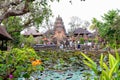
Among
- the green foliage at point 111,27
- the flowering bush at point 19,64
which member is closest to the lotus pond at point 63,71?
the flowering bush at point 19,64

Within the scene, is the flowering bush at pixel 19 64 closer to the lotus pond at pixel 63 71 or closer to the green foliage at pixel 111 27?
the lotus pond at pixel 63 71

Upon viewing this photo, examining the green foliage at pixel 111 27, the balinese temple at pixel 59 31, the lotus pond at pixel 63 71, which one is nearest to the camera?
the lotus pond at pixel 63 71

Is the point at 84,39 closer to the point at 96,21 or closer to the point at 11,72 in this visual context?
the point at 96,21

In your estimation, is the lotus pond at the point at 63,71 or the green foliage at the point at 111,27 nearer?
the lotus pond at the point at 63,71

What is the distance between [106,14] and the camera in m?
42.2

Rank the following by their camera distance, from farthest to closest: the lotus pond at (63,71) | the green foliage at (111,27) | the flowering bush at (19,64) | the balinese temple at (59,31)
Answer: the balinese temple at (59,31) → the green foliage at (111,27) → the lotus pond at (63,71) → the flowering bush at (19,64)

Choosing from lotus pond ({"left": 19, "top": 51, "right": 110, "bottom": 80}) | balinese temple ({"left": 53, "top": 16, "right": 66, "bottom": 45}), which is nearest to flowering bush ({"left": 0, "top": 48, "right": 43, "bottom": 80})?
lotus pond ({"left": 19, "top": 51, "right": 110, "bottom": 80})

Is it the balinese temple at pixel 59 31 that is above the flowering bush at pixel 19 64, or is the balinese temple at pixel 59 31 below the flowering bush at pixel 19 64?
above

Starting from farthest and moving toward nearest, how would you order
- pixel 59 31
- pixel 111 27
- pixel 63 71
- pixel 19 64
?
pixel 59 31 < pixel 111 27 < pixel 63 71 < pixel 19 64

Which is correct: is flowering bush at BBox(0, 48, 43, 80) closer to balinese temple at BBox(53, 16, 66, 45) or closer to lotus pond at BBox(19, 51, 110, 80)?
lotus pond at BBox(19, 51, 110, 80)

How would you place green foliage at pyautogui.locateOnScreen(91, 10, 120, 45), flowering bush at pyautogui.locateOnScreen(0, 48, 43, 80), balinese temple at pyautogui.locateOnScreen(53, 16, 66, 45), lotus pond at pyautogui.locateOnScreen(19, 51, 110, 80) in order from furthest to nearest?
balinese temple at pyautogui.locateOnScreen(53, 16, 66, 45) < green foliage at pyautogui.locateOnScreen(91, 10, 120, 45) < lotus pond at pyautogui.locateOnScreen(19, 51, 110, 80) < flowering bush at pyautogui.locateOnScreen(0, 48, 43, 80)

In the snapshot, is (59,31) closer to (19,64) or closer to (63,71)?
(63,71)

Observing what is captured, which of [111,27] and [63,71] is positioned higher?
[111,27]

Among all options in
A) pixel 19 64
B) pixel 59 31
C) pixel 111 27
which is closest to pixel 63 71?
pixel 19 64
